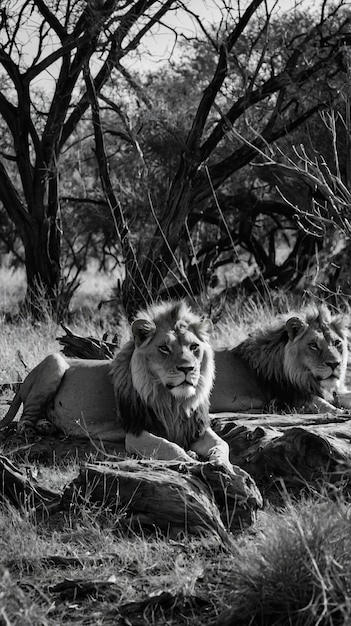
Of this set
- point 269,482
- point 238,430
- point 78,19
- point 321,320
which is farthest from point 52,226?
point 269,482

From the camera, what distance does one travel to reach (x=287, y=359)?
6.79m

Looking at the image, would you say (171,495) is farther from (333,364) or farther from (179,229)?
(179,229)

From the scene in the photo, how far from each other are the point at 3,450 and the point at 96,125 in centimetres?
556

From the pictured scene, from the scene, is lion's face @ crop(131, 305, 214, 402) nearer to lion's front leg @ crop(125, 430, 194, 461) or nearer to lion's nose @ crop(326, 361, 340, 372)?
lion's front leg @ crop(125, 430, 194, 461)

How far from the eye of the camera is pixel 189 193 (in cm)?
1030

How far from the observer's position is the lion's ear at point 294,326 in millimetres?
6734

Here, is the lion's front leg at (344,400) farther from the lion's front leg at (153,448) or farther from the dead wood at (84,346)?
the dead wood at (84,346)

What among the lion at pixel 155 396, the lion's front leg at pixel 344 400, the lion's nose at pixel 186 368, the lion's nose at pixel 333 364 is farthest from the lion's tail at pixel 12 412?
the lion's front leg at pixel 344 400

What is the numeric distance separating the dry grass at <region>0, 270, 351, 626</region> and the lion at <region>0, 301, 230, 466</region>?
118 centimetres

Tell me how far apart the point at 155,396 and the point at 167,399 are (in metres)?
0.08

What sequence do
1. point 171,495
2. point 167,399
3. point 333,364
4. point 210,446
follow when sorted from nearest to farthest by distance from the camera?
point 171,495 → point 210,446 → point 167,399 → point 333,364

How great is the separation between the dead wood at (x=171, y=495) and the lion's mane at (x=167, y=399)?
144 centimetres

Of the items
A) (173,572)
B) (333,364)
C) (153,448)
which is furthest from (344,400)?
(173,572)

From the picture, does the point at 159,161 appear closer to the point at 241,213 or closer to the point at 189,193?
the point at 241,213
